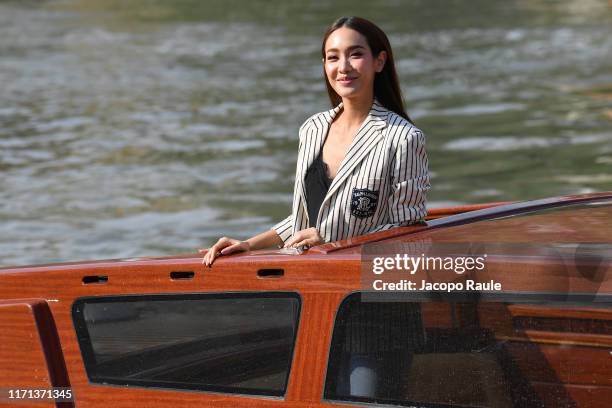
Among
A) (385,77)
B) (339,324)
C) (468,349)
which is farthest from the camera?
(385,77)

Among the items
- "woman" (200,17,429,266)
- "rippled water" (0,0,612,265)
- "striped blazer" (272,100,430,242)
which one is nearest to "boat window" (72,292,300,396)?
"woman" (200,17,429,266)

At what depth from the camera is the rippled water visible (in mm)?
10727

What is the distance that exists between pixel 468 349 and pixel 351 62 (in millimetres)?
1186

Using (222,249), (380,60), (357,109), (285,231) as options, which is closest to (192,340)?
(222,249)

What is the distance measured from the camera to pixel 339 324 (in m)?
3.38

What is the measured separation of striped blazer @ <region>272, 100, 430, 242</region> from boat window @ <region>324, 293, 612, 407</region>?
60cm

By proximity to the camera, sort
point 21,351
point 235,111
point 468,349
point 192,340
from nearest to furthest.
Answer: point 468,349 → point 192,340 → point 21,351 → point 235,111

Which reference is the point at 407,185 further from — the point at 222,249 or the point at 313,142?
the point at 222,249

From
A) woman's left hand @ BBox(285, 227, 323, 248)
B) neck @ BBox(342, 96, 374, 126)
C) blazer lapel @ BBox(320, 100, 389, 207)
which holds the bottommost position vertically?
woman's left hand @ BBox(285, 227, 323, 248)

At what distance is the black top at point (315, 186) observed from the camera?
402 centimetres

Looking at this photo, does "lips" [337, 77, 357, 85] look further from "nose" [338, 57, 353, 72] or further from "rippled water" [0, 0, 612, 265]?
"rippled water" [0, 0, 612, 265]

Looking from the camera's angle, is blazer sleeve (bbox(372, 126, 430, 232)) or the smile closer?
blazer sleeve (bbox(372, 126, 430, 232))

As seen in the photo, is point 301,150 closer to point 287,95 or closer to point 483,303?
point 483,303

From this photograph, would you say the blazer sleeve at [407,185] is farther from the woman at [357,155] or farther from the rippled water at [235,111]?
the rippled water at [235,111]
